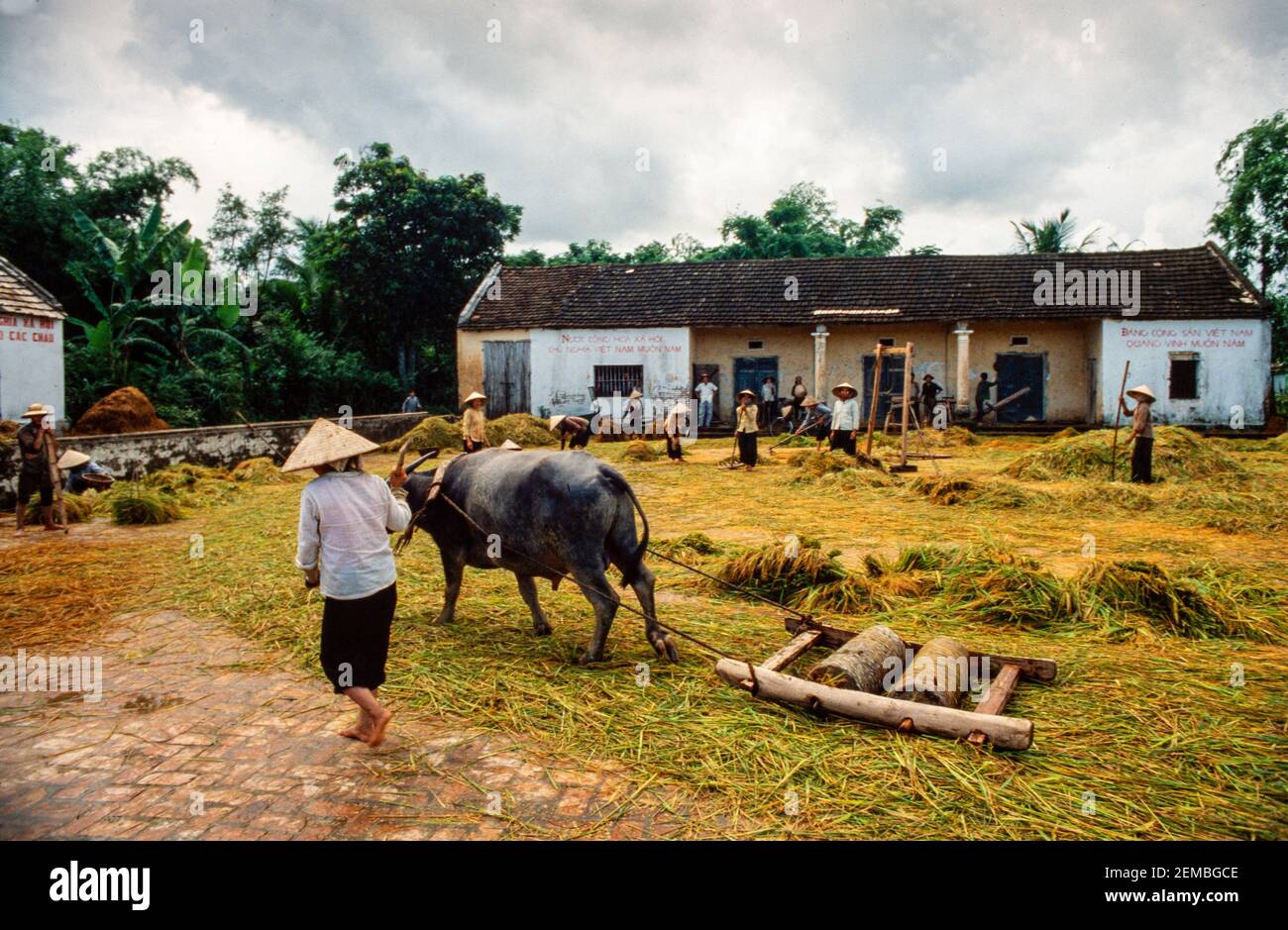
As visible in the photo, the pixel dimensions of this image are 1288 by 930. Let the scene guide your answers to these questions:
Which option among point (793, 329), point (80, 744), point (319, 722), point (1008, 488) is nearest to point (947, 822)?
point (319, 722)

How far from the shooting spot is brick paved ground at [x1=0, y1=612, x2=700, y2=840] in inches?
129

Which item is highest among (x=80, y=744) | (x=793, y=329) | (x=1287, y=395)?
(x=793, y=329)

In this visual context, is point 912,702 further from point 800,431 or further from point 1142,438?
point 800,431

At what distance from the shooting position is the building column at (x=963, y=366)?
76.2 feet

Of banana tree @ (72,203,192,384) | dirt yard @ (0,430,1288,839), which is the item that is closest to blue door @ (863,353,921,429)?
dirt yard @ (0,430,1288,839)

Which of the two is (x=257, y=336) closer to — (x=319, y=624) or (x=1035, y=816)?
(x=319, y=624)

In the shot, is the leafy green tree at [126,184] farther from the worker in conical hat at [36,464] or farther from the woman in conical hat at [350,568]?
the woman in conical hat at [350,568]

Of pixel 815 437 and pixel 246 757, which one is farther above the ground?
pixel 815 437

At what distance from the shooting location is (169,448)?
14.5m

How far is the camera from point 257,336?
2406 cm

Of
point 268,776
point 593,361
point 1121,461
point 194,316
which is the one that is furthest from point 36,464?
point 593,361

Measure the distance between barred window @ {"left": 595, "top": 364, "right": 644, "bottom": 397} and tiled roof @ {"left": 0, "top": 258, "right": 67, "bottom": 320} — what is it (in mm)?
13354

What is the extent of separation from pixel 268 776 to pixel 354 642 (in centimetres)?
68

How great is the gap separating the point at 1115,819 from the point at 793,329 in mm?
22347
